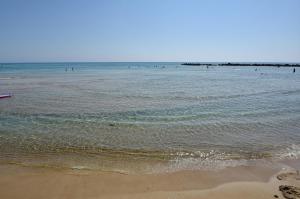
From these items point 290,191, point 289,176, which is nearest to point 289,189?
point 290,191

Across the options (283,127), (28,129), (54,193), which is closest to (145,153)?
(54,193)

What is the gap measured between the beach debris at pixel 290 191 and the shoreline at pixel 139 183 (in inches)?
5.2

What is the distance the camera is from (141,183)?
281 inches

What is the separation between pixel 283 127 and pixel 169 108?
6695mm

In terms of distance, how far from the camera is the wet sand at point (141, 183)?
6.49m

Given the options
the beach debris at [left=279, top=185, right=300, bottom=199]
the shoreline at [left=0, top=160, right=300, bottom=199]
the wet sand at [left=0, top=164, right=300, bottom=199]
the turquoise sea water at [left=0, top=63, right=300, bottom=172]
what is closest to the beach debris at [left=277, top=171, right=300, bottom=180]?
the wet sand at [left=0, top=164, right=300, bottom=199]

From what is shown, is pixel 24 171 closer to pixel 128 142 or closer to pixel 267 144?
pixel 128 142

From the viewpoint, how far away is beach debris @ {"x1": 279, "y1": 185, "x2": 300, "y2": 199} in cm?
621

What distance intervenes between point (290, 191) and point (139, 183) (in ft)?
11.4

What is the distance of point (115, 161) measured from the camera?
8766mm

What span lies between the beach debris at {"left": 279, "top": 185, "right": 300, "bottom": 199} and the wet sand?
0.11 m

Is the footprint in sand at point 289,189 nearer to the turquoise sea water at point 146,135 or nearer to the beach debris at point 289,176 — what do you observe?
the beach debris at point 289,176

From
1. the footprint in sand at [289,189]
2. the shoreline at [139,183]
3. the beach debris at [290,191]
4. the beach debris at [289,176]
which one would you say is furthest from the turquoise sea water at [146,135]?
the beach debris at [290,191]

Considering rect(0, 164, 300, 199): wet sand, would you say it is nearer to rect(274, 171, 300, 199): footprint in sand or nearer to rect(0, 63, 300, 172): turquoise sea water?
rect(274, 171, 300, 199): footprint in sand
